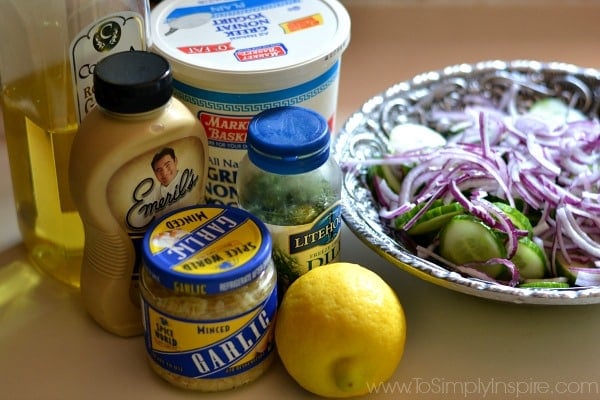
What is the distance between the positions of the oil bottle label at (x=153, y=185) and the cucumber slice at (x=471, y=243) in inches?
9.3

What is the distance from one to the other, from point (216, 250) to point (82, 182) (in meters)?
0.12

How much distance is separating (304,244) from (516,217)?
207 millimetres

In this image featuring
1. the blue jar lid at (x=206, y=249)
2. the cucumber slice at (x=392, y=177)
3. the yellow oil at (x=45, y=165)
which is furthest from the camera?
the cucumber slice at (x=392, y=177)

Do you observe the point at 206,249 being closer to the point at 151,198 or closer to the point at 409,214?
the point at 151,198

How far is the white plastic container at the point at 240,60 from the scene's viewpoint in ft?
2.62

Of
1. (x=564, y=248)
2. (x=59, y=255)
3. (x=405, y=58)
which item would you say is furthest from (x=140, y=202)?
(x=405, y=58)

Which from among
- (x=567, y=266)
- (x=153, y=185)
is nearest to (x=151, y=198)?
(x=153, y=185)

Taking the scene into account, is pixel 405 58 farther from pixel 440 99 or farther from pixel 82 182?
pixel 82 182

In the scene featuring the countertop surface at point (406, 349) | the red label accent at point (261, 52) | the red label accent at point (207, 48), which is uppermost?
the red label accent at point (261, 52)

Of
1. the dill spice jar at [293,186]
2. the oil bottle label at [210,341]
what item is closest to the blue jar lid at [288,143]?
the dill spice jar at [293,186]

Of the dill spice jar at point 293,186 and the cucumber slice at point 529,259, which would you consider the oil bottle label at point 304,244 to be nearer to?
the dill spice jar at point 293,186

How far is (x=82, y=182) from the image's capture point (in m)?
0.70

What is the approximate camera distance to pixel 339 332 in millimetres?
683

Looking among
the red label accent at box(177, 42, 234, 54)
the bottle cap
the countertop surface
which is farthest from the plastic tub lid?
the countertop surface
